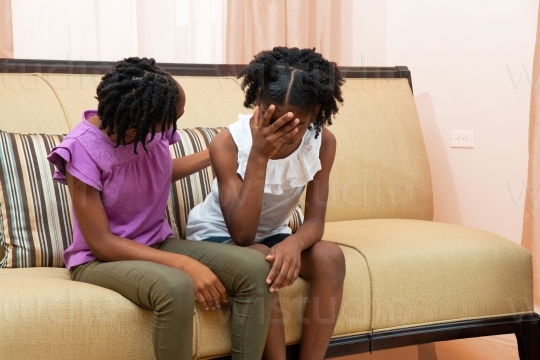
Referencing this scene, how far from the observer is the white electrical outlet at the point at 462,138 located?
2645 millimetres

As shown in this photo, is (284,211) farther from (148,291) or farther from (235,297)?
(148,291)

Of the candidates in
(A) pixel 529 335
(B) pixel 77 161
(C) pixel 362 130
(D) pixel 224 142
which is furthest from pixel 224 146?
(A) pixel 529 335

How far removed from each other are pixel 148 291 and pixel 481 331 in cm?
94

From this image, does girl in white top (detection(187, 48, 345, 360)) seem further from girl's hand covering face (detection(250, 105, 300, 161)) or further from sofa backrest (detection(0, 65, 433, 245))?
sofa backrest (detection(0, 65, 433, 245))

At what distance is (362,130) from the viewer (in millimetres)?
2285

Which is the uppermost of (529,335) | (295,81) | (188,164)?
(295,81)

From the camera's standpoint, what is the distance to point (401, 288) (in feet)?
5.51

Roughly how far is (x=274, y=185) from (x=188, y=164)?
239 millimetres

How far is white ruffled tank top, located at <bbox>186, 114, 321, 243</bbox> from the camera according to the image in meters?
1.58

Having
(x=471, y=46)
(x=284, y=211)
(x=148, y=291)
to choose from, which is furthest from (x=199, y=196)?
(x=471, y=46)

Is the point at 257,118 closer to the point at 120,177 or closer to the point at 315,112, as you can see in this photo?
the point at 315,112

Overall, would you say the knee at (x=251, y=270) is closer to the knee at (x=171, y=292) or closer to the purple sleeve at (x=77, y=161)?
the knee at (x=171, y=292)

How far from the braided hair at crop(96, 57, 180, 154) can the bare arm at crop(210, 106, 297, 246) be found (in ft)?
0.54

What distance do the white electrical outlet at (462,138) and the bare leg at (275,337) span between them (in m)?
1.43
